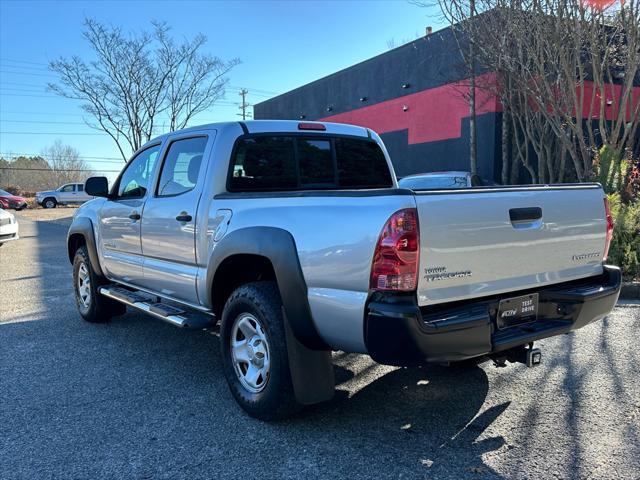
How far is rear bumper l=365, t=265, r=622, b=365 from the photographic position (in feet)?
8.79

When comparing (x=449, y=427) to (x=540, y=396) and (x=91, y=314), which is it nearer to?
(x=540, y=396)

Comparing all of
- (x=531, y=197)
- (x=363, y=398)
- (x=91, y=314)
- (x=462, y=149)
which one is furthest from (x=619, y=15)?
(x=91, y=314)

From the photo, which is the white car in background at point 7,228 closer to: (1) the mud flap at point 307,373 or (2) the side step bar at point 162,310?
Result: (2) the side step bar at point 162,310

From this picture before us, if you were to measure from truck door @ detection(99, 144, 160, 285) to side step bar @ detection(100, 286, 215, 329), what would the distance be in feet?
0.49

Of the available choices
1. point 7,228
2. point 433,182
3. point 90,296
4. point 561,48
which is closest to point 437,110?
point 433,182

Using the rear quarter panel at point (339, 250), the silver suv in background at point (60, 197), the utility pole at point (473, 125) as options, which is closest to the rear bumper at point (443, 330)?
the rear quarter panel at point (339, 250)

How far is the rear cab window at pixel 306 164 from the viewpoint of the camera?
414 cm

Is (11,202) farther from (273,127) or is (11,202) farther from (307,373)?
(307,373)

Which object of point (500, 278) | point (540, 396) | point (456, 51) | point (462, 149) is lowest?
point (540, 396)

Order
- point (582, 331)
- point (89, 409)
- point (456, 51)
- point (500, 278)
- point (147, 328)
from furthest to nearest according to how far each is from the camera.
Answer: point (456, 51)
point (147, 328)
point (582, 331)
point (89, 409)
point (500, 278)

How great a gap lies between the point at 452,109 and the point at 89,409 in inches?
585

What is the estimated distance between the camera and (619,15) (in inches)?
379

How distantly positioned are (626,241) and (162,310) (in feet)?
22.8

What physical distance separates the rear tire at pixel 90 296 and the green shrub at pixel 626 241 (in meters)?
6.73
